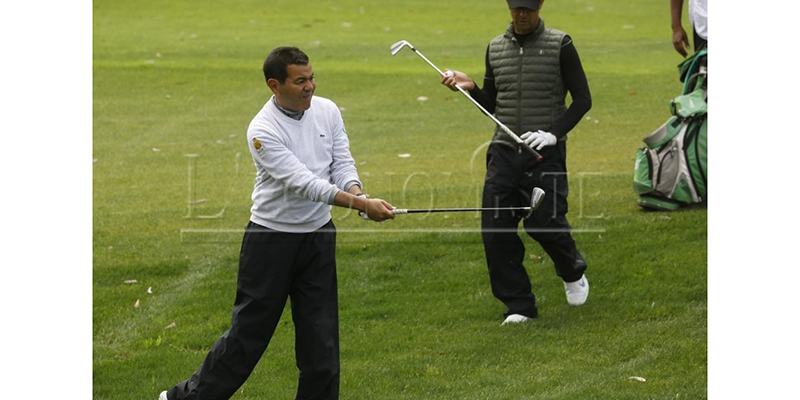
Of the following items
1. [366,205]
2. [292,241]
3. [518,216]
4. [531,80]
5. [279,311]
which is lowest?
[279,311]

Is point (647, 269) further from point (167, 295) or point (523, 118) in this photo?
point (167, 295)

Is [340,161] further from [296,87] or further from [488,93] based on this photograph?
[488,93]

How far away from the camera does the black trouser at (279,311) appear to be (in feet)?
16.4

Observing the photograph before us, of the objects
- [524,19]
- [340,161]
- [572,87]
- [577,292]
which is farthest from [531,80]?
[340,161]

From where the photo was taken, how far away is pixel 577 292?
6.87 m

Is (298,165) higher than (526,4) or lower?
lower

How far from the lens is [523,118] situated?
21.3 feet

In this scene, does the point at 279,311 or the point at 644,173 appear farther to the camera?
the point at 644,173

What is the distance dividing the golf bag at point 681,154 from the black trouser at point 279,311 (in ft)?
14.0

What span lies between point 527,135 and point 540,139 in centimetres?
9

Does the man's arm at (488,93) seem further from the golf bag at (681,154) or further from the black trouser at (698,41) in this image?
the black trouser at (698,41)

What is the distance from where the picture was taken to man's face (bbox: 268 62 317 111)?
191 inches

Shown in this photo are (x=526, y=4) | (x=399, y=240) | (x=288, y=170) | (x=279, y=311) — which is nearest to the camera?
(x=288, y=170)

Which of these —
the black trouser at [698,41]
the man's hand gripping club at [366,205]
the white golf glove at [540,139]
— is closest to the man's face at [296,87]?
the man's hand gripping club at [366,205]
